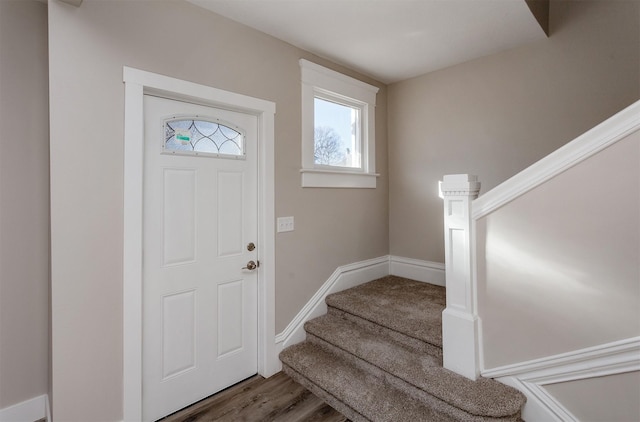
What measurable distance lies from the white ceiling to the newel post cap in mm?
1185

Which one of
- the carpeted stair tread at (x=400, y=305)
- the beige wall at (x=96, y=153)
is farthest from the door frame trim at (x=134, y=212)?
the carpeted stair tread at (x=400, y=305)

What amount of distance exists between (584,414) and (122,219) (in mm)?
2619

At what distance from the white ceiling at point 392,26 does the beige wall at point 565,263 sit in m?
1.38

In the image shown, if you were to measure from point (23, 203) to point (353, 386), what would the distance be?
235 cm

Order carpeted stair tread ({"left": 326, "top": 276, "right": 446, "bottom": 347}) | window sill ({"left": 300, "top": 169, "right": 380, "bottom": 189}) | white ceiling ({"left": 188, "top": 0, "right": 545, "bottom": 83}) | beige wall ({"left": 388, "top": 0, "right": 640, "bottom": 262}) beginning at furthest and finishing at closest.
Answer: window sill ({"left": 300, "top": 169, "right": 380, "bottom": 189})
beige wall ({"left": 388, "top": 0, "right": 640, "bottom": 262})
carpeted stair tread ({"left": 326, "top": 276, "right": 446, "bottom": 347})
white ceiling ({"left": 188, "top": 0, "right": 545, "bottom": 83})

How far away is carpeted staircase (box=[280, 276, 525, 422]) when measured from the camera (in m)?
1.67

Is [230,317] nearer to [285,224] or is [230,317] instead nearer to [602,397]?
[285,224]

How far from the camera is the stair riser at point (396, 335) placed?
205 cm

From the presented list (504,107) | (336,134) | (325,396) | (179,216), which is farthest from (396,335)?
(504,107)

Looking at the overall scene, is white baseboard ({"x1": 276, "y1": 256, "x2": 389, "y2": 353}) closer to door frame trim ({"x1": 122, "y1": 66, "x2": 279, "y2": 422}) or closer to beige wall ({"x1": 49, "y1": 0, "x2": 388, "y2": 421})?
door frame trim ({"x1": 122, "y1": 66, "x2": 279, "y2": 422})

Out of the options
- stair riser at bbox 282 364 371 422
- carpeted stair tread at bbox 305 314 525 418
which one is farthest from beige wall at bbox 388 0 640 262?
stair riser at bbox 282 364 371 422

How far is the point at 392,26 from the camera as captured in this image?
227 centimetres

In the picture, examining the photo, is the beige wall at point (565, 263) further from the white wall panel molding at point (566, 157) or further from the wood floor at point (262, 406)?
the wood floor at point (262, 406)

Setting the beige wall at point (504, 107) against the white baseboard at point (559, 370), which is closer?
the white baseboard at point (559, 370)
